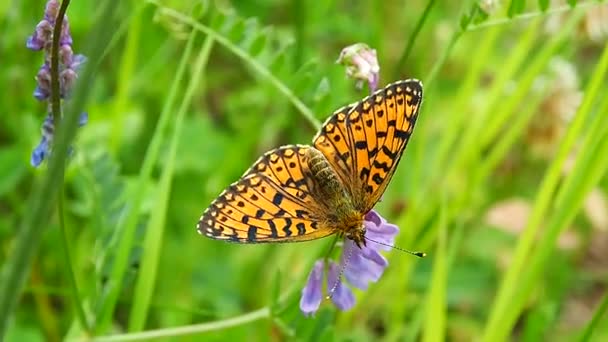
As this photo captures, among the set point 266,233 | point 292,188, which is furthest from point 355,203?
point 266,233

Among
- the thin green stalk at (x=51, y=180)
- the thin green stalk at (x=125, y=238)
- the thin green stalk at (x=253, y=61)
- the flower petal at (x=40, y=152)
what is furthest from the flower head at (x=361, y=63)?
the thin green stalk at (x=51, y=180)

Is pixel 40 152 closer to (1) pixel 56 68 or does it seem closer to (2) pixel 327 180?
(1) pixel 56 68

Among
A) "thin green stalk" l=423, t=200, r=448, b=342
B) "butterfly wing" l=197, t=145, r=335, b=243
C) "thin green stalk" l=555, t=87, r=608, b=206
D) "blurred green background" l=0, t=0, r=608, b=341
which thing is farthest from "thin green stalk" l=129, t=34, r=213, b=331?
"thin green stalk" l=555, t=87, r=608, b=206

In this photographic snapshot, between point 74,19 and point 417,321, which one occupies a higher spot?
point 74,19

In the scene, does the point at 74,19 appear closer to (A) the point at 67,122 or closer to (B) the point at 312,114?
(B) the point at 312,114

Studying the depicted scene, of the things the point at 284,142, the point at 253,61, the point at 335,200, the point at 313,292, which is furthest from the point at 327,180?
the point at 284,142

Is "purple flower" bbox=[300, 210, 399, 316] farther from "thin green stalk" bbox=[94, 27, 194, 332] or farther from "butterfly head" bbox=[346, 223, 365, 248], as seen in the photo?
"thin green stalk" bbox=[94, 27, 194, 332]
